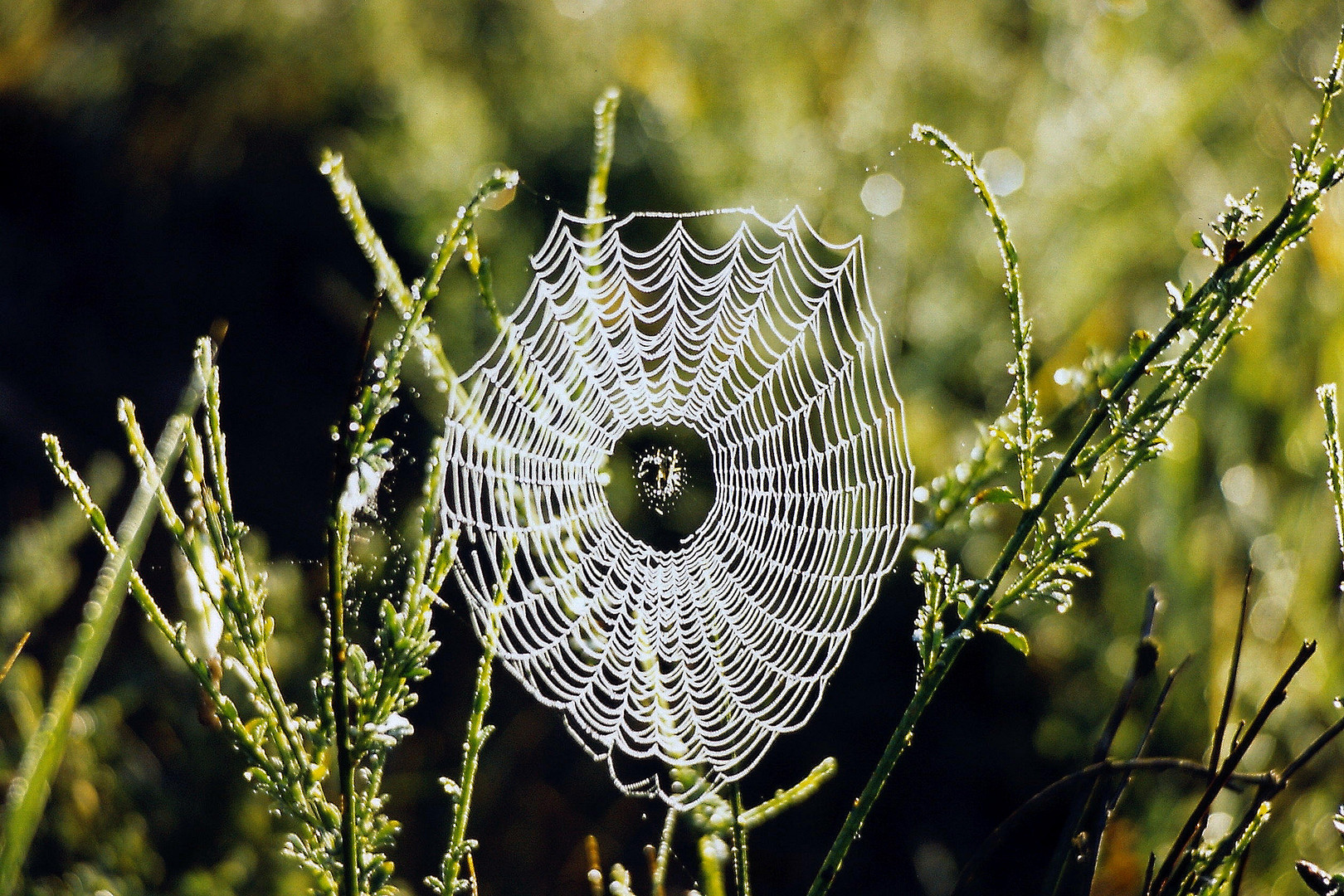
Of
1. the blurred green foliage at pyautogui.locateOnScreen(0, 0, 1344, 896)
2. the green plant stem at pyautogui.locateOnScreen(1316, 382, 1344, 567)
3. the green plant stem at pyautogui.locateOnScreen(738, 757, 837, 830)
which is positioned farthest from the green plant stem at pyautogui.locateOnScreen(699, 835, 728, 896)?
the blurred green foliage at pyautogui.locateOnScreen(0, 0, 1344, 896)

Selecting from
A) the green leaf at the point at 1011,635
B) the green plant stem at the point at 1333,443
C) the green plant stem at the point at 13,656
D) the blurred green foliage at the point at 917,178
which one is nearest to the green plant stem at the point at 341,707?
the green plant stem at the point at 13,656

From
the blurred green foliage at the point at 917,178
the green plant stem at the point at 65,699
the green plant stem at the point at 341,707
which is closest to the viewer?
the green plant stem at the point at 65,699

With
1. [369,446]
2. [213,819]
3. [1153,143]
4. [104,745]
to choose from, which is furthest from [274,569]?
[1153,143]

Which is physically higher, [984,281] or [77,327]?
[77,327]

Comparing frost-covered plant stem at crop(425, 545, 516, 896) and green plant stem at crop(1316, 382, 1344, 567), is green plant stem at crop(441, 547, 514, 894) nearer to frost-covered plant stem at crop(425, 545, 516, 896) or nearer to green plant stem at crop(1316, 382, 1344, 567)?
frost-covered plant stem at crop(425, 545, 516, 896)

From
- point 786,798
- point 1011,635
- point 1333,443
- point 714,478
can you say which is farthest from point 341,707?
point 714,478

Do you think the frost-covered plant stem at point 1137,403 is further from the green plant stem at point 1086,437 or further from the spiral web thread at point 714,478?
the spiral web thread at point 714,478

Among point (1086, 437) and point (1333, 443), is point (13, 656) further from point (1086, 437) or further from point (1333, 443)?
point (1333, 443)

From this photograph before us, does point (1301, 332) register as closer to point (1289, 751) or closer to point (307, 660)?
point (1289, 751)
